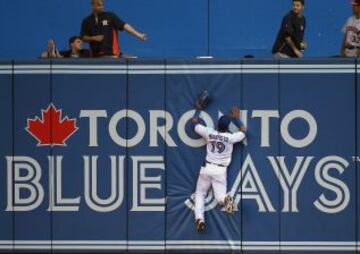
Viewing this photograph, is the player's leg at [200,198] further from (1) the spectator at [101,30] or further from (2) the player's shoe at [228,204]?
(1) the spectator at [101,30]

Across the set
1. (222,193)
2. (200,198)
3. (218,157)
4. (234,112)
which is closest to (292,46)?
(234,112)

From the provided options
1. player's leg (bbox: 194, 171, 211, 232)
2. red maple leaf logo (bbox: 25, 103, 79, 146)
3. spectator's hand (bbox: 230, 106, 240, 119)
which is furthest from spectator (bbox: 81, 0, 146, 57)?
player's leg (bbox: 194, 171, 211, 232)

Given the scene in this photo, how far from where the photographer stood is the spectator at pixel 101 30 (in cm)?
1898

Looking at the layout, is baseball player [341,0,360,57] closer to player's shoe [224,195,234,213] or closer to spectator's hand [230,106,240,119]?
spectator's hand [230,106,240,119]

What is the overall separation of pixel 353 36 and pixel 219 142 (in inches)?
123

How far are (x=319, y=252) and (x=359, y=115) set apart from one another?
8.08 ft

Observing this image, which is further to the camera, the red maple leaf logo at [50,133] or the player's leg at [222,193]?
the red maple leaf logo at [50,133]

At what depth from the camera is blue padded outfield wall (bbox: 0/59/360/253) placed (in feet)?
60.2

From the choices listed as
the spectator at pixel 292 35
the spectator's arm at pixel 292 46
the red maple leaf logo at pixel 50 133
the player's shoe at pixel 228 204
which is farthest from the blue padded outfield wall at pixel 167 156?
the spectator at pixel 292 35

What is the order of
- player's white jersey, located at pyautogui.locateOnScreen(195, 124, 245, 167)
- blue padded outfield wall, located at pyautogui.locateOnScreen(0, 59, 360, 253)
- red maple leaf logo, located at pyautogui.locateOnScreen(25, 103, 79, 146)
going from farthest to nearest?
red maple leaf logo, located at pyautogui.locateOnScreen(25, 103, 79, 146), blue padded outfield wall, located at pyautogui.locateOnScreen(0, 59, 360, 253), player's white jersey, located at pyautogui.locateOnScreen(195, 124, 245, 167)

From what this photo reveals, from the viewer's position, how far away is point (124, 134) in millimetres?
18469

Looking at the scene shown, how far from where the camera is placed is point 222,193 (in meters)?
18.2

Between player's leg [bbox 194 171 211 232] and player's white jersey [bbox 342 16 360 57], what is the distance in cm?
345

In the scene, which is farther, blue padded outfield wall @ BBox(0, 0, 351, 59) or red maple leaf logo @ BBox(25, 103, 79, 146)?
blue padded outfield wall @ BBox(0, 0, 351, 59)
